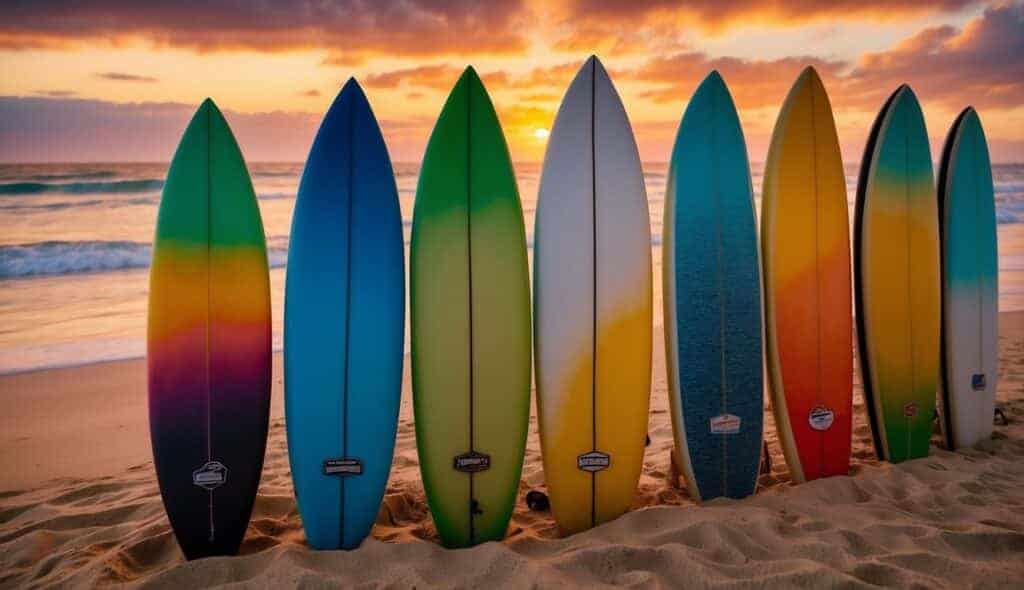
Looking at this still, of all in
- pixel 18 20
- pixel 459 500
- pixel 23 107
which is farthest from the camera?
pixel 23 107

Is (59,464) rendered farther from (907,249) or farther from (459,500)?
(907,249)

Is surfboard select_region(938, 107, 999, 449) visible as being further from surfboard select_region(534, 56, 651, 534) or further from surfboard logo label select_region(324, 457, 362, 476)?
surfboard logo label select_region(324, 457, 362, 476)

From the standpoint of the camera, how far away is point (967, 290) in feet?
12.9

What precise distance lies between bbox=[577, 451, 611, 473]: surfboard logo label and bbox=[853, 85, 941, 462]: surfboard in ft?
4.99

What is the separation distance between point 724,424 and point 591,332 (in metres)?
0.73

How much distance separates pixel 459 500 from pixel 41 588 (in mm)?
1482

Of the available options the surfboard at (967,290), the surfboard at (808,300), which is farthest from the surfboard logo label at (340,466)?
the surfboard at (967,290)

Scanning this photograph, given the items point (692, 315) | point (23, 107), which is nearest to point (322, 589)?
point (692, 315)

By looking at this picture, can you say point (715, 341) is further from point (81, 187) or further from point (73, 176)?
point (73, 176)

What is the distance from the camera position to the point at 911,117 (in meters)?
3.81

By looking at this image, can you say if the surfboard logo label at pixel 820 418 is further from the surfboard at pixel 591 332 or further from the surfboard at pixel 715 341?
the surfboard at pixel 591 332

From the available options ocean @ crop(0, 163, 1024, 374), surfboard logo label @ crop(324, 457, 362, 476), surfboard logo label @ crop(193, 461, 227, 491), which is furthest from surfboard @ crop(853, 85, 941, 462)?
ocean @ crop(0, 163, 1024, 374)

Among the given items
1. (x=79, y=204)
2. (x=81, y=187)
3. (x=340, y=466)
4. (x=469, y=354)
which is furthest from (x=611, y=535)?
(x=81, y=187)

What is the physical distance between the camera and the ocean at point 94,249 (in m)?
6.92
